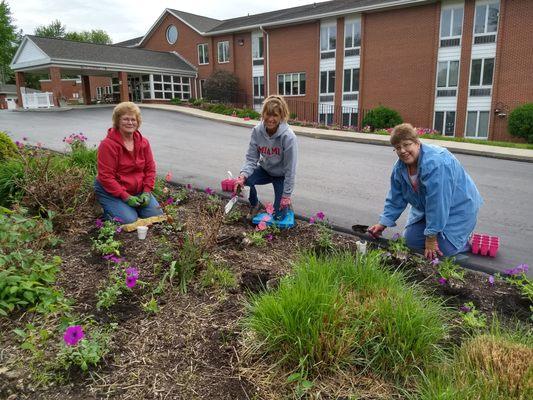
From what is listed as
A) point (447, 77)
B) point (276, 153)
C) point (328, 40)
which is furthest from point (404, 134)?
point (328, 40)

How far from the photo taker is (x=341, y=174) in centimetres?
857

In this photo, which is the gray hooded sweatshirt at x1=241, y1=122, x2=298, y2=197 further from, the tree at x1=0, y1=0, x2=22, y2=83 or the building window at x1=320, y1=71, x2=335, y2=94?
the tree at x1=0, y1=0, x2=22, y2=83

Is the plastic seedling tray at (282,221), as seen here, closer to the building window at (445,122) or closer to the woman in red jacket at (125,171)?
the woman in red jacket at (125,171)

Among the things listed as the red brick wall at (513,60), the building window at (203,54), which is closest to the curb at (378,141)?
the red brick wall at (513,60)

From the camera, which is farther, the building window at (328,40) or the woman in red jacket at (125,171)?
the building window at (328,40)

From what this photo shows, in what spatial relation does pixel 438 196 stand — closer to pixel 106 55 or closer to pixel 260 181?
pixel 260 181

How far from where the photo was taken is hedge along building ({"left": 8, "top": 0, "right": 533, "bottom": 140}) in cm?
2097

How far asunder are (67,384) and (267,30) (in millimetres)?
30079

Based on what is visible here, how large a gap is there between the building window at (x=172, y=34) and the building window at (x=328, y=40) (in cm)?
1494

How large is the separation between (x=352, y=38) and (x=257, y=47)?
7.78 metres

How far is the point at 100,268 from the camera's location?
3232 mm

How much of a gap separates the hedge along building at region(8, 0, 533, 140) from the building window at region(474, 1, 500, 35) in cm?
5

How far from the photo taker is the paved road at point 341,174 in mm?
5344

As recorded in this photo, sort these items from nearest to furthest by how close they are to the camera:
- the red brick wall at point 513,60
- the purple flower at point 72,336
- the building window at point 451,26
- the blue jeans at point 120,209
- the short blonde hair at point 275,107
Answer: the purple flower at point 72,336 → the blue jeans at point 120,209 → the short blonde hair at point 275,107 → the red brick wall at point 513,60 → the building window at point 451,26
